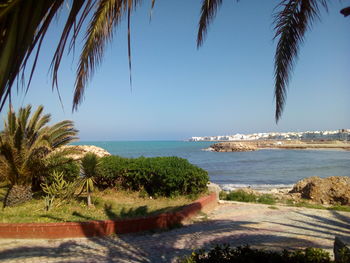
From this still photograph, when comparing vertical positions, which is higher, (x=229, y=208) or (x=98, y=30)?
(x=98, y=30)

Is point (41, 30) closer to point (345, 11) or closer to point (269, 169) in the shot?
point (345, 11)

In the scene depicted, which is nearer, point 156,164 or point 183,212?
point 183,212

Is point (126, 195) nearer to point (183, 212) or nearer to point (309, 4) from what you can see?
point (183, 212)

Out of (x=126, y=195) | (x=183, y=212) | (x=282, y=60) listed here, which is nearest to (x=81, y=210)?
(x=126, y=195)

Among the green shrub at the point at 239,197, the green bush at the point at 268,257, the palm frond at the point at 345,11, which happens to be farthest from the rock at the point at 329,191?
the palm frond at the point at 345,11

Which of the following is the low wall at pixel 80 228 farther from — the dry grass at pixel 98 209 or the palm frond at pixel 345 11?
the palm frond at pixel 345 11

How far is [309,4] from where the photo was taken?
395 centimetres

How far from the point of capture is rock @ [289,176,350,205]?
481 inches

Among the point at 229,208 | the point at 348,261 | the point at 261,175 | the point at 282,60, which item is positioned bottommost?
the point at 261,175

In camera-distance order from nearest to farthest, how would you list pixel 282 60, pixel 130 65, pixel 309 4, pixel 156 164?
1. pixel 130 65
2. pixel 309 4
3. pixel 282 60
4. pixel 156 164

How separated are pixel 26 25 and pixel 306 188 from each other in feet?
48.8

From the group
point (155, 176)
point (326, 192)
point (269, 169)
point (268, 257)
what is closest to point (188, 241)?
point (268, 257)

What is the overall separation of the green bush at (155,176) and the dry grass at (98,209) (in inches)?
14.1

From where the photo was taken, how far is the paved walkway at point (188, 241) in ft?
16.6
